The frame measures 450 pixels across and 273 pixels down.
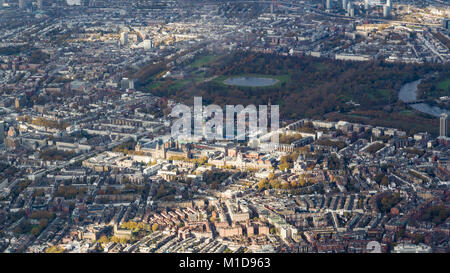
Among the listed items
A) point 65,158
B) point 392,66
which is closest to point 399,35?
point 392,66

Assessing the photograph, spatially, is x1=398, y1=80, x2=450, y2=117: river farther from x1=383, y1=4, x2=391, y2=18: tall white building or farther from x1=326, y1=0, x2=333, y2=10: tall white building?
x1=326, y1=0, x2=333, y2=10: tall white building

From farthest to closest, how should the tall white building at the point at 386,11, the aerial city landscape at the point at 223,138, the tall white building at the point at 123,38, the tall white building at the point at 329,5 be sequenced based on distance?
the tall white building at the point at 329,5
the tall white building at the point at 386,11
the tall white building at the point at 123,38
the aerial city landscape at the point at 223,138

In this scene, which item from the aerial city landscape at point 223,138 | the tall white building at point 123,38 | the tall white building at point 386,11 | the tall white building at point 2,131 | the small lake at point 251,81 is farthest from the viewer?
the tall white building at point 386,11

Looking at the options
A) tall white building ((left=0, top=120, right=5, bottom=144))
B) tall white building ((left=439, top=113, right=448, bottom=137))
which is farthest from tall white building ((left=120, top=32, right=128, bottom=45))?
tall white building ((left=439, top=113, right=448, bottom=137))

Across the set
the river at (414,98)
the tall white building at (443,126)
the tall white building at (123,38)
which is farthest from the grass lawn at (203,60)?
the tall white building at (443,126)

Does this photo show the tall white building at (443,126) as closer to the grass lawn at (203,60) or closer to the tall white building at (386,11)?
the grass lawn at (203,60)
